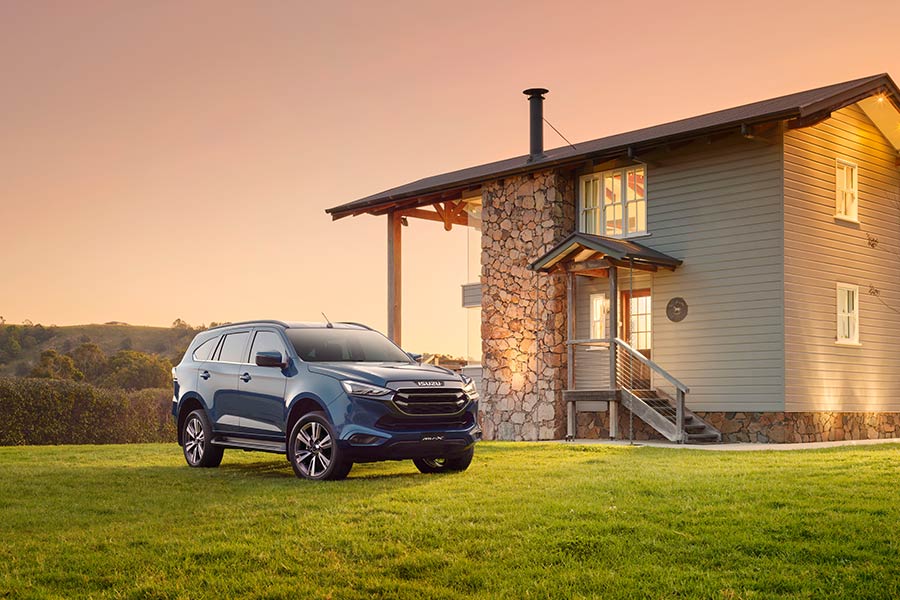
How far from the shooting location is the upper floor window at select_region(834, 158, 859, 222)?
67.8ft

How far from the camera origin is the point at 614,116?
2781 cm

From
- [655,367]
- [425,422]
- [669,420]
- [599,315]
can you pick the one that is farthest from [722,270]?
[425,422]

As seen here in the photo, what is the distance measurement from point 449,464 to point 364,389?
1.75m

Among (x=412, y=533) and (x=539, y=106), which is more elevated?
(x=539, y=106)

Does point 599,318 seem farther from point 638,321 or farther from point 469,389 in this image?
point 469,389

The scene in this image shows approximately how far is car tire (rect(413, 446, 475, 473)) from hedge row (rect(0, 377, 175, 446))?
18.7m

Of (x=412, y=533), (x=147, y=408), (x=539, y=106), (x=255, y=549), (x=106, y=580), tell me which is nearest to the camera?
(x=106, y=580)

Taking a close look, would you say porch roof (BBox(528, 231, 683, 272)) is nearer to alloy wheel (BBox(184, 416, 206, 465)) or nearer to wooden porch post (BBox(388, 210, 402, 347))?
wooden porch post (BBox(388, 210, 402, 347))

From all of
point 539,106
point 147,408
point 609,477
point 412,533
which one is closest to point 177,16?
point 539,106

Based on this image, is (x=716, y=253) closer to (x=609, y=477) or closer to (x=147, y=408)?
(x=609, y=477)

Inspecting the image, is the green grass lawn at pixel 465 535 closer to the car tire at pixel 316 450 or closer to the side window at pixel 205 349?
the car tire at pixel 316 450

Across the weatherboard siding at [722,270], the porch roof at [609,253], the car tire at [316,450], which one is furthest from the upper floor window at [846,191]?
the car tire at [316,450]

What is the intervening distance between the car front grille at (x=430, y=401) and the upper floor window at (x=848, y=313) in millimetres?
11902

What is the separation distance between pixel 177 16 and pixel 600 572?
21.9m
